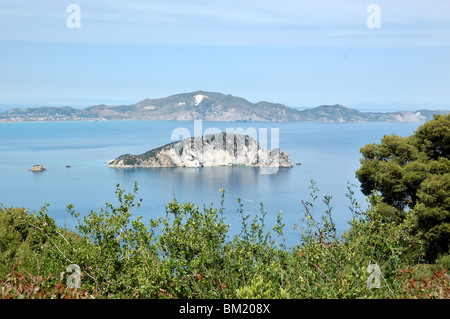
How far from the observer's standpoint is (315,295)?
2662 millimetres

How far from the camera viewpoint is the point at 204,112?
7096 inches

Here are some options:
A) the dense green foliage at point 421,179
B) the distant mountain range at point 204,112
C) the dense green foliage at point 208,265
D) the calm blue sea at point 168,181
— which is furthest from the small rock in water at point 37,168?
the distant mountain range at point 204,112

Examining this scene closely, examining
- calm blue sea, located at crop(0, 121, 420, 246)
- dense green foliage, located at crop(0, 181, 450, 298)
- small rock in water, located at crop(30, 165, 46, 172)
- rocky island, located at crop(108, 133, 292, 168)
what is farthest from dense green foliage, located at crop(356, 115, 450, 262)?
rocky island, located at crop(108, 133, 292, 168)

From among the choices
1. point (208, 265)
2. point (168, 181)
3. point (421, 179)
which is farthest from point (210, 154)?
point (208, 265)

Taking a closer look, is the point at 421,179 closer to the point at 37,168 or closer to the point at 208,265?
the point at 208,265

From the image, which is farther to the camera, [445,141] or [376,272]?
[445,141]

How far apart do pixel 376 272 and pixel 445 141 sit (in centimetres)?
1128

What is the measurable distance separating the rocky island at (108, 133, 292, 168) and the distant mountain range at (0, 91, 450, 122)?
93.9 meters

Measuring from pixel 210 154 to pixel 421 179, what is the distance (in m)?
70.4

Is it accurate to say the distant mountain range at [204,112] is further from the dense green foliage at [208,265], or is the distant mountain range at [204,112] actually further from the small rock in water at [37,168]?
the dense green foliage at [208,265]

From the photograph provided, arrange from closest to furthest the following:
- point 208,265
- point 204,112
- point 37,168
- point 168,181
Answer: point 208,265 → point 168,181 → point 37,168 → point 204,112

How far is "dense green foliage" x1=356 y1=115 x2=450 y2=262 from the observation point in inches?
435
